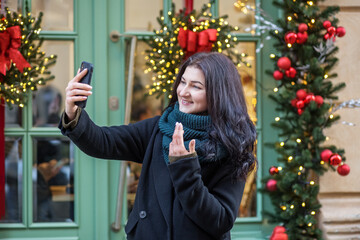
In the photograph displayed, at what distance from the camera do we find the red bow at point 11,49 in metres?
2.98

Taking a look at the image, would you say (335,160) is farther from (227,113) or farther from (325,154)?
(227,113)

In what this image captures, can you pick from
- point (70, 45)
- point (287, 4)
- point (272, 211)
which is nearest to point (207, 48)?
point (287, 4)

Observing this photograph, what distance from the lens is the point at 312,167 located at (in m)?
3.14

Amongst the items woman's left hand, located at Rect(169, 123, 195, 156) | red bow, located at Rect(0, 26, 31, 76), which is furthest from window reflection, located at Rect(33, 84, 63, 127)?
woman's left hand, located at Rect(169, 123, 195, 156)

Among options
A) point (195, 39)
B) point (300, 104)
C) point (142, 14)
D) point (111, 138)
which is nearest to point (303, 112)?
point (300, 104)

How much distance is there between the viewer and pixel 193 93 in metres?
1.94

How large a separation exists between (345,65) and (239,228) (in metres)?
1.21

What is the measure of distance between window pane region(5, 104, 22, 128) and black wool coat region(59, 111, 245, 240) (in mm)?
1453

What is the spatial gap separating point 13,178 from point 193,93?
1.79 m

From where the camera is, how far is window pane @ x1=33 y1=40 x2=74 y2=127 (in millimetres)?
3340

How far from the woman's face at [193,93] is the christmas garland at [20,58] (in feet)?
4.48

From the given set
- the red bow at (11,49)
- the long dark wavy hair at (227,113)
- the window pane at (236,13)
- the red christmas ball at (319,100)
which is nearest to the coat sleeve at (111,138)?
the long dark wavy hair at (227,113)

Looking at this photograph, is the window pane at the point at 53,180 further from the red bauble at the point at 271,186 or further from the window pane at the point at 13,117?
the red bauble at the point at 271,186

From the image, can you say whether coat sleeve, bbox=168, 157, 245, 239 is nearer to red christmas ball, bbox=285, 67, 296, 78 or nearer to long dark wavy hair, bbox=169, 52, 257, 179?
long dark wavy hair, bbox=169, 52, 257, 179
